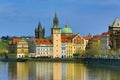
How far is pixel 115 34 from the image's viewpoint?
531ft

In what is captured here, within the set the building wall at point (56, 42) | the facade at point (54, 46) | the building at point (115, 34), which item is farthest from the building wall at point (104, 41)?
the building wall at point (56, 42)

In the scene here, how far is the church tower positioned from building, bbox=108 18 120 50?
23941mm

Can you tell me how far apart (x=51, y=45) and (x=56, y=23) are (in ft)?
27.6

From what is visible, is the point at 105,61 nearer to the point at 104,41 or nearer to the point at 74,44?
the point at 104,41

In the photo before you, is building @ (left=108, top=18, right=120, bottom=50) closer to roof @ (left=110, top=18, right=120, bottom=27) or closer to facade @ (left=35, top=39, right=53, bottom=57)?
roof @ (left=110, top=18, right=120, bottom=27)

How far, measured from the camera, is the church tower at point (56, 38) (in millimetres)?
189750

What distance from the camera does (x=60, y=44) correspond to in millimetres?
190625

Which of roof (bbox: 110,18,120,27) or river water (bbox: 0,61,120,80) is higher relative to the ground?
roof (bbox: 110,18,120,27)

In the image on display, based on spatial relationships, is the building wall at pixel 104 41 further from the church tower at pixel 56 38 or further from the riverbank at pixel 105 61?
the riverbank at pixel 105 61

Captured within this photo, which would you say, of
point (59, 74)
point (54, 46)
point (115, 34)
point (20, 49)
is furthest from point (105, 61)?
point (20, 49)

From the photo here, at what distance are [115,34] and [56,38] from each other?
34488mm

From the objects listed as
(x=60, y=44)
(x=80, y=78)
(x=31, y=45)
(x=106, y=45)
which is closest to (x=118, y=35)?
(x=106, y=45)

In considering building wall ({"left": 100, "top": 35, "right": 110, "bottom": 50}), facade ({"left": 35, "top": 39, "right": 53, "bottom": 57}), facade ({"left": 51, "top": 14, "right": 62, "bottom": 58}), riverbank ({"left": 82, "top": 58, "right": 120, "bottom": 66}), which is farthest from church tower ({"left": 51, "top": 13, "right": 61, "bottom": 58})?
riverbank ({"left": 82, "top": 58, "right": 120, "bottom": 66})

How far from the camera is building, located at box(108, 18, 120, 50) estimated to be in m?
156
